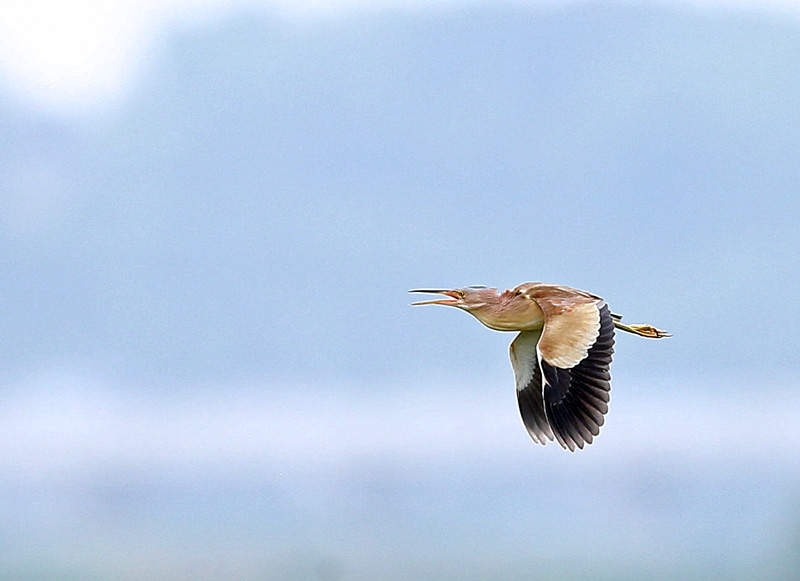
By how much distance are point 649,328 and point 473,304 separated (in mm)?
1175

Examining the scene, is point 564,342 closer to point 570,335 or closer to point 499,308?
point 570,335

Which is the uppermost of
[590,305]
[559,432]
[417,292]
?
[417,292]

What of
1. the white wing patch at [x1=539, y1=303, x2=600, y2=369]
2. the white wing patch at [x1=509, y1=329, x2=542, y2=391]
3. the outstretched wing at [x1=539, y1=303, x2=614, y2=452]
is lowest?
the outstretched wing at [x1=539, y1=303, x2=614, y2=452]

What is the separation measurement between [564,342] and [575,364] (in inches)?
5.3

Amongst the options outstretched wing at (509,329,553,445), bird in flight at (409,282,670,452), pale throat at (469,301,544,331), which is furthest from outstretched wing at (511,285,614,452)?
outstretched wing at (509,329,553,445)

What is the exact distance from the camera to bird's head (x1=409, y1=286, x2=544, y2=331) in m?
7.46

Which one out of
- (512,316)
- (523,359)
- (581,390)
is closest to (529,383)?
(523,359)

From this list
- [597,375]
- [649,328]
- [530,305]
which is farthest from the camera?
[649,328]

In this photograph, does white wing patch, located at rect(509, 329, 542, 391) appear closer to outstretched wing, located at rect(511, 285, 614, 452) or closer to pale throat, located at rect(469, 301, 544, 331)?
pale throat, located at rect(469, 301, 544, 331)

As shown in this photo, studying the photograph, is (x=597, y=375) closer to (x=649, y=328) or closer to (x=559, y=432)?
(x=559, y=432)

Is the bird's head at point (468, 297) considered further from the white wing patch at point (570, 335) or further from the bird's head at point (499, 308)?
the white wing patch at point (570, 335)

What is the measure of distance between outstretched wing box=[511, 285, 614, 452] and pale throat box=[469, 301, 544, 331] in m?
0.14

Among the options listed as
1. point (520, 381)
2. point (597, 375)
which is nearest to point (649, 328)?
point (520, 381)

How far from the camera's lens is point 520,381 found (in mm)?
7883
